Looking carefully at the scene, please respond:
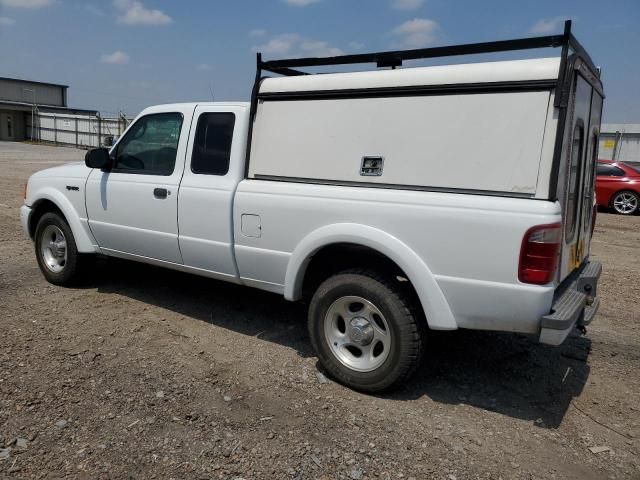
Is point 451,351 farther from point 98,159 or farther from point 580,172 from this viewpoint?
point 98,159

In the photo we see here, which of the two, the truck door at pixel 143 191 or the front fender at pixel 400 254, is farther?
the truck door at pixel 143 191

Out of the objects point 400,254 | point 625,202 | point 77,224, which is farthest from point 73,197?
point 625,202

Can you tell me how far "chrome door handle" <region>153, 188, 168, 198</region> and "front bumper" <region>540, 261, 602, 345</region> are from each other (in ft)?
10.2

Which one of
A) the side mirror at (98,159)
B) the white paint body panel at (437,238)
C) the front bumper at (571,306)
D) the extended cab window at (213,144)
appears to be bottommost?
the front bumper at (571,306)

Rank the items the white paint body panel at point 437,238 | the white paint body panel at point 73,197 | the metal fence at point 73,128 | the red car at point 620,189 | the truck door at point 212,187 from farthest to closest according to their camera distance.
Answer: the metal fence at point 73,128
the red car at point 620,189
the white paint body panel at point 73,197
the truck door at point 212,187
the white paint body panel at point 437,238

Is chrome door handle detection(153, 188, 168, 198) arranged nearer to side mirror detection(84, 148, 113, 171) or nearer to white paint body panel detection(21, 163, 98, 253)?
side mirror detection(84, 148, 113, 171)

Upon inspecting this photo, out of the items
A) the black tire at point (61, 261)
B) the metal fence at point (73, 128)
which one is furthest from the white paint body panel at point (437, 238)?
the metal fence at point (73, 128)

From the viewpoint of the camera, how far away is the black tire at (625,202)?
13.5m

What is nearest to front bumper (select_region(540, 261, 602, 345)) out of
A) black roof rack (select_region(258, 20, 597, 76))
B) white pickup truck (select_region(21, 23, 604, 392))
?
white pickup truck (select_region(21, 23, 604, 392))

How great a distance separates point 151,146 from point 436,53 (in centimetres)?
271

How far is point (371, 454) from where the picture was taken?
10.0 feet

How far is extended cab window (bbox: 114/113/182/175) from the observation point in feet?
15.6

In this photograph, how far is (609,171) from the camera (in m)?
13.9

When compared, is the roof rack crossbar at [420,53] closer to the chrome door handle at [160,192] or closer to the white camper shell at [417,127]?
the white camper shell at [417,127]
